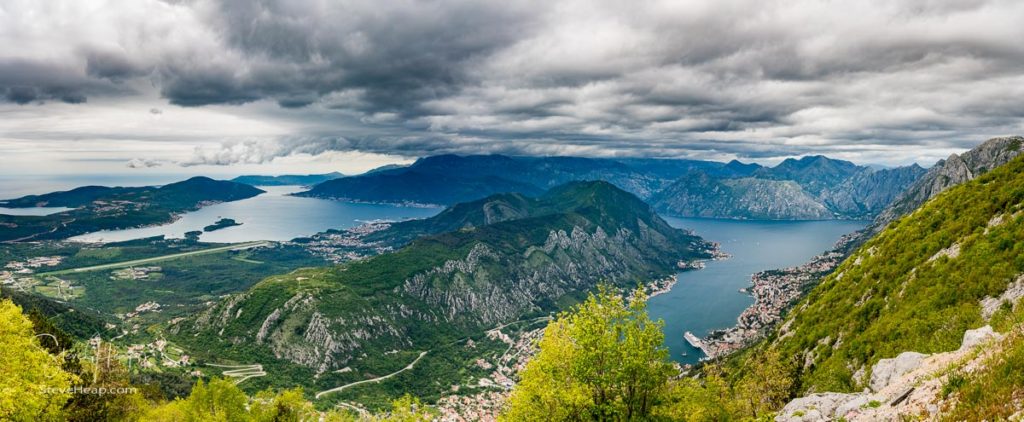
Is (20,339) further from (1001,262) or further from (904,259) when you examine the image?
(904,259)

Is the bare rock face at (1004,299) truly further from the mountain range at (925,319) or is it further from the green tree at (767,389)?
the green tree at (767,389)

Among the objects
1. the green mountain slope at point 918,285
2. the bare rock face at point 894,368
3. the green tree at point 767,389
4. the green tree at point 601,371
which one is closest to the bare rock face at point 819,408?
the bare rock face at point 894,368

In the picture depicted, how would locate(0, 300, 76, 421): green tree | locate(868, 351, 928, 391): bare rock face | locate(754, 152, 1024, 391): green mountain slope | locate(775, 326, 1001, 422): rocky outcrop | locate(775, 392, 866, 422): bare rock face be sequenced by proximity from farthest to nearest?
locate(754, 152, 1024, 391): green mountain slope, locate(0, 300, 76, 421): green tree, locate(868, 351, 928, 391): bare rock face, locate(775, 392, 866, 422): bare rock face, locate(775, 326, 1001, 422): rocky outcrop

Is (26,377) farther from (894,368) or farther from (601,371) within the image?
(894,368)

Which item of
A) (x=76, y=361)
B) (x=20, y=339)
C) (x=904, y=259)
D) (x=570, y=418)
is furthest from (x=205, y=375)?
(x=904, y=259)

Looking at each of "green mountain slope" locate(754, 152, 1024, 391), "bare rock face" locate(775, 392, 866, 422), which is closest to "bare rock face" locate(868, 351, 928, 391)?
"bare rock face" locate(775, 392, 866, 422)

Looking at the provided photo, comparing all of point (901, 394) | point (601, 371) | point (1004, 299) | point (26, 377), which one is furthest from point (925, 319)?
point (26, 377)

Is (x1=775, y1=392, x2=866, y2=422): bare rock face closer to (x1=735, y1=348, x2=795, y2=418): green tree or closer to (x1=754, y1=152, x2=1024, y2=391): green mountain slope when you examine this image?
(x1=754, y1=152, x2=1024, y2=391): green mountain slope
